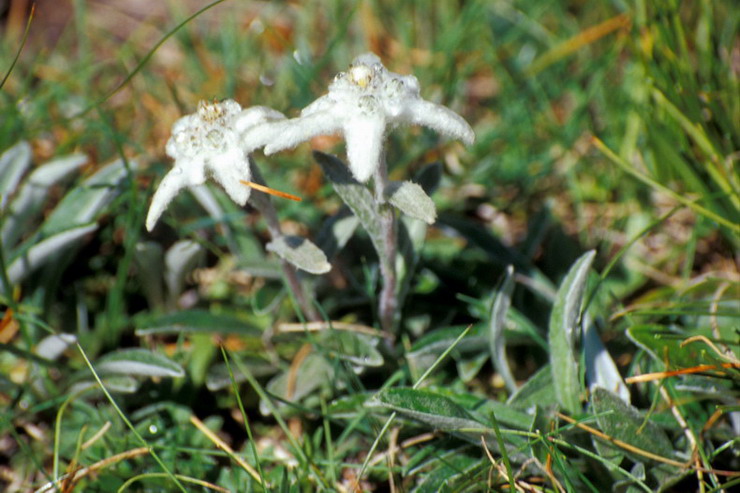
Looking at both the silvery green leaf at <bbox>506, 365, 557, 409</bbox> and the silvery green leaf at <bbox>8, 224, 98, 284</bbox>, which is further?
the silvery green leaf at <bbox>8, 224, 98, 284</bbox>

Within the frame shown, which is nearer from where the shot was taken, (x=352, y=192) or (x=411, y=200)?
(x=411, y=200)

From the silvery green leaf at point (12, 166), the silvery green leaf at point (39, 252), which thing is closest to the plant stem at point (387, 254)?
the silvery green leaf at point (39, 252)

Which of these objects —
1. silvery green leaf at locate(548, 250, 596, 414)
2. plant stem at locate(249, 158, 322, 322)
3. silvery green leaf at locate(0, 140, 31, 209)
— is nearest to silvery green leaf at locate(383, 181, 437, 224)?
plant stem at locate(249, 158, 322, 322)

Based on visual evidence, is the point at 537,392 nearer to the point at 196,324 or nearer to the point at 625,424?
the point at 625,424

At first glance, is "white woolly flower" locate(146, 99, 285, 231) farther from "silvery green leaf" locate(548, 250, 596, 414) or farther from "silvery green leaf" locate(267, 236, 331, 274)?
"silvery green leaf" locate(548, 250, 596, 414)

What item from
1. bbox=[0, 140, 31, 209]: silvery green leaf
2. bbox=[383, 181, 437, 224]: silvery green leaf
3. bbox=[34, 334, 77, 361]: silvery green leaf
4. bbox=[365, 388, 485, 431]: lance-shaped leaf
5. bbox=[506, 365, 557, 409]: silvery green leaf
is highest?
bbox=[383, 181, 437, 224]: silvery green leaf

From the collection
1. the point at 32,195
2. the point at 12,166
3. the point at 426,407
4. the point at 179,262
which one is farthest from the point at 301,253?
the point at 12,166

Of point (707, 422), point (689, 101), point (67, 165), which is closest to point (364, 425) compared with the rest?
point (707, 422)
